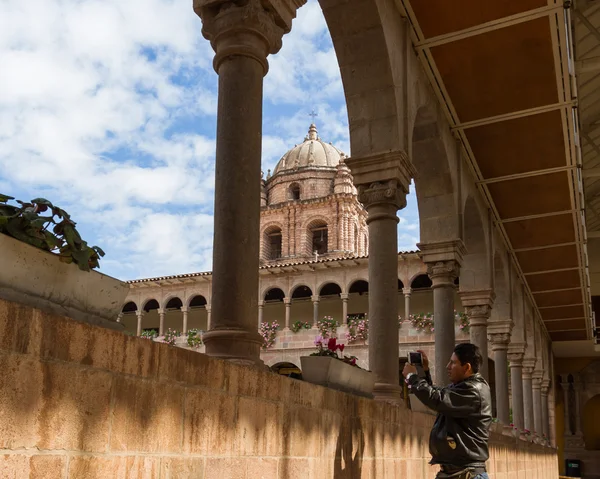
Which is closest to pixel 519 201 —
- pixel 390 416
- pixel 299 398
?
pixel 390 416

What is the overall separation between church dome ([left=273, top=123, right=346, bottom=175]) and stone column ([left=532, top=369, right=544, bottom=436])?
1101 inches

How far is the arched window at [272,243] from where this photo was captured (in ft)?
152

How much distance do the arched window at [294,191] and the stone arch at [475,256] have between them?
35227mm

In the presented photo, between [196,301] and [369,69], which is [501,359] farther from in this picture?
[196,301]

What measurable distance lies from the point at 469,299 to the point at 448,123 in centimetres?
377

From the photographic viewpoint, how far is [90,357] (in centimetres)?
258

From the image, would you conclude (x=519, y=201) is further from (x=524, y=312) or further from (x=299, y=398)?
(x=299, y=398)

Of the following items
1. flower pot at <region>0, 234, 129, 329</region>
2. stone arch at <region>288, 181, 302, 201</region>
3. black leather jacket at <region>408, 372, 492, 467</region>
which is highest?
stone arch at <region>288, 181, 302, 201</region>

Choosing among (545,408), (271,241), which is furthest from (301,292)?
(271,241)

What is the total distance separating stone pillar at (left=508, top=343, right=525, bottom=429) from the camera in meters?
17.5

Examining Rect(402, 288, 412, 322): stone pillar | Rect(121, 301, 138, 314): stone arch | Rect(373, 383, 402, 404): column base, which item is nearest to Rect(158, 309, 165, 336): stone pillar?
Rect(121, 301, 138, 314): stone arch

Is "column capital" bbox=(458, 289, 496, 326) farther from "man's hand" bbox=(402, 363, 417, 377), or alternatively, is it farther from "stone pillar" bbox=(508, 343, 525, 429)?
"man's hand" bbox=(402, 363, 417, 377)

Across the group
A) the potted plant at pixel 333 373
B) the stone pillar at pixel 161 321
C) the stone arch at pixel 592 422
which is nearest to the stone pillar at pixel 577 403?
the stone arch at pixel 592 422

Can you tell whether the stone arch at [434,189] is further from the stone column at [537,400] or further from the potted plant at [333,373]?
the stone column at [537,400]
